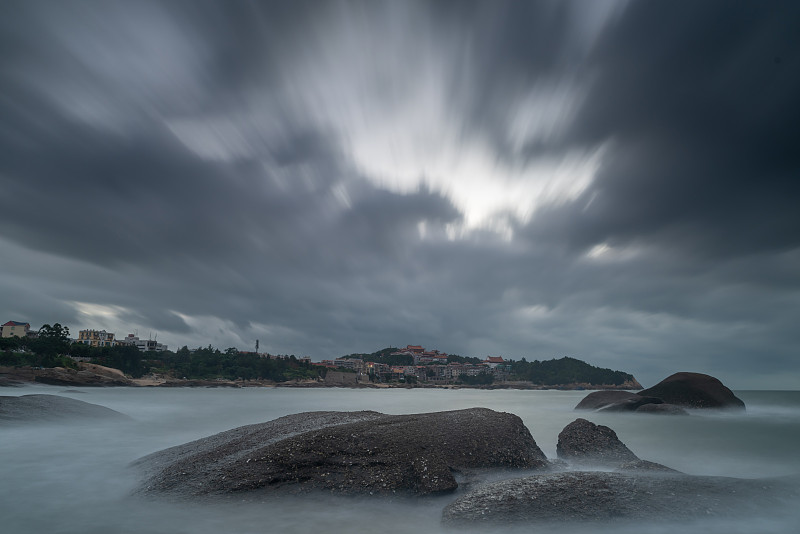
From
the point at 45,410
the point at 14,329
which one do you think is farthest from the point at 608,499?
the point at 14,329

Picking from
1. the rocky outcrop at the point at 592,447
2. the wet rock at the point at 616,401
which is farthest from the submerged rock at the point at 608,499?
the wet rock at the point at 616,401

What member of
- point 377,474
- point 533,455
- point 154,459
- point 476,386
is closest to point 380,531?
point 377,474

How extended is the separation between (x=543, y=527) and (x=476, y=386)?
177651 millimetres

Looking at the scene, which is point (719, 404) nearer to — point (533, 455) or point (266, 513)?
point (533, 455)

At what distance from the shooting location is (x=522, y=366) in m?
183

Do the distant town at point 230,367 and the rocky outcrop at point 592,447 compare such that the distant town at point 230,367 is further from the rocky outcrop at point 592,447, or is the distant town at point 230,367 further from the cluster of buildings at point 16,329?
the rocky outcrop at point 592,447

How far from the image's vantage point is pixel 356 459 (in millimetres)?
8406

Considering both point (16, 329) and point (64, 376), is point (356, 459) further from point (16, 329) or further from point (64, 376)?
point (16, 329)

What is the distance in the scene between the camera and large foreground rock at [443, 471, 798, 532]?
640 cm

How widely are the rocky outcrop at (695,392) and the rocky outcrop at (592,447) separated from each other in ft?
86.5

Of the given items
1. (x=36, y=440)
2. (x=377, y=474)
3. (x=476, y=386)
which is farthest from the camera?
(x=476, y=386)

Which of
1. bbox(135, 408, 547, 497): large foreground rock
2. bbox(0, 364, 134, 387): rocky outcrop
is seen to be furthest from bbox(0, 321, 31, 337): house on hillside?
bbox(135, 408, 547, 497): large foreground rock

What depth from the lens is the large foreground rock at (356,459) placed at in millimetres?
7789

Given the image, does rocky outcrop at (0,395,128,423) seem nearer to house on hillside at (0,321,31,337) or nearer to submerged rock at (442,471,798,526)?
submerged rock at (442,471,798,526)
